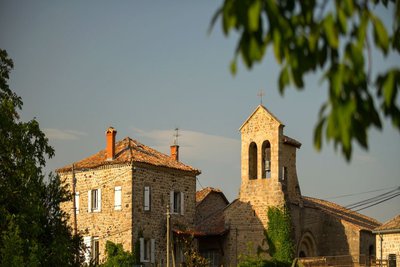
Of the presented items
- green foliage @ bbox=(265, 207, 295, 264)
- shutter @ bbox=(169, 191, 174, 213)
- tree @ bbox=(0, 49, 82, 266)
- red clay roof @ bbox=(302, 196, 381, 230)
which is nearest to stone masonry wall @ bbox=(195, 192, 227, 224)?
shutter @ bbox=(169, 191, 174, 213)

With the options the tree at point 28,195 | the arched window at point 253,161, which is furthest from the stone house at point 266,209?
the tree at point 28,195

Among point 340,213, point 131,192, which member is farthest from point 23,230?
point 340,213

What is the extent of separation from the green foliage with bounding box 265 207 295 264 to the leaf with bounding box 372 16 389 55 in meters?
34.3

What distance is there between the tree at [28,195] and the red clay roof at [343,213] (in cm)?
1828

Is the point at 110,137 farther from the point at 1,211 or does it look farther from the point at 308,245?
the point at 1,211

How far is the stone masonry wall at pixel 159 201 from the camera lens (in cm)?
3972

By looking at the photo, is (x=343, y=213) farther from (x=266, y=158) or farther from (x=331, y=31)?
(x=331, y=31)

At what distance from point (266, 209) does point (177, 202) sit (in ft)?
14.6

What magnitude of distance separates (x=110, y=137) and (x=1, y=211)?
55.5ft

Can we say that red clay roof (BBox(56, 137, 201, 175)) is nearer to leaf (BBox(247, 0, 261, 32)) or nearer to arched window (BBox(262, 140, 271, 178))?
arched window (BBox(262, 140, 271, 178))

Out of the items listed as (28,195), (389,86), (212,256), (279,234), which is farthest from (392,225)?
(389,86)

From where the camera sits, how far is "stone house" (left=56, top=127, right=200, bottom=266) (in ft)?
130

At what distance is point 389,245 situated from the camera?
38.6 m

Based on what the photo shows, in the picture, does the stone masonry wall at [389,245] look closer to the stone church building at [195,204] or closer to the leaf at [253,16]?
the stone church building at [195,204]
